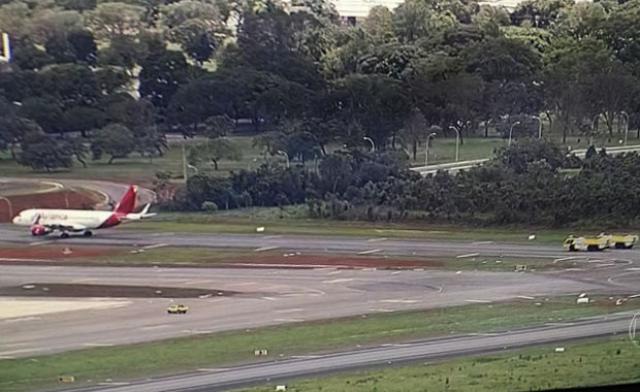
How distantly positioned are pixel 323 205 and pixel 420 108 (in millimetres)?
477

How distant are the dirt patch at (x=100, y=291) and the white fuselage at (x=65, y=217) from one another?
19cm

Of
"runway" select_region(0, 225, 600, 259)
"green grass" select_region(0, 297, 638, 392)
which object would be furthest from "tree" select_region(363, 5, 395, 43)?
"green grass" select_region(0, 297, 638, 392)

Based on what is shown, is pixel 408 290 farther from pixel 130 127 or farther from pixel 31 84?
pixel 31 84

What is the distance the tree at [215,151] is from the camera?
158 inches

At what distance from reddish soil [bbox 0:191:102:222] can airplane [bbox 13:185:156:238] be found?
0.02 meters

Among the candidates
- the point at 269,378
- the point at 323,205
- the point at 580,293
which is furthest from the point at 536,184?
the point at 269,378

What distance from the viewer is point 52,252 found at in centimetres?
391

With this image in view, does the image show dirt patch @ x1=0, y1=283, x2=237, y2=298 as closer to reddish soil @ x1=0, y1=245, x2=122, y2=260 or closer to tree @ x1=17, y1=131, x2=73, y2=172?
reddish soil @ x1=0, y1=245, x2=122, y2=260

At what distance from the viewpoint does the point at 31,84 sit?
12.7 feet

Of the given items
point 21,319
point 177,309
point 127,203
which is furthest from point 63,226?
point 177,309

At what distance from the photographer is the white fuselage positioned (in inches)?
152

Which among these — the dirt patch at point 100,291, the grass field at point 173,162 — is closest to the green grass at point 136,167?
the grass field at point 173,162

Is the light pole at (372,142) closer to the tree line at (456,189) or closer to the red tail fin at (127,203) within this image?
the tree line at (456,189)

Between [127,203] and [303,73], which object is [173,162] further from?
[303,73]
